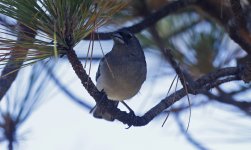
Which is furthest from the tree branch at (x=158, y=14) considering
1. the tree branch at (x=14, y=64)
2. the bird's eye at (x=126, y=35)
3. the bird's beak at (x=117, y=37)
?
the tree branch at (x=14, y=64)

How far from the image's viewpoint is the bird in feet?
11.1

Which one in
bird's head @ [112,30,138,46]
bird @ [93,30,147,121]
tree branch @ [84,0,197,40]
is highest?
tree branch @ [84,0,197,40]

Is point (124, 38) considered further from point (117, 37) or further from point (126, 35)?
point (117, 37)

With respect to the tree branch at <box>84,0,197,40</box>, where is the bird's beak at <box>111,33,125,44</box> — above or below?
below

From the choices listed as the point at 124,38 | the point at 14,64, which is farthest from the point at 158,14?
the point at 14,64

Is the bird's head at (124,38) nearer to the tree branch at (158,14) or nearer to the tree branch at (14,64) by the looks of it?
the tree branch at (158,14)

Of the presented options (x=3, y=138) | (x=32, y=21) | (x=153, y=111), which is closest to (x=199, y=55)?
(x=153, y=111)

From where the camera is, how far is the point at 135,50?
368cm

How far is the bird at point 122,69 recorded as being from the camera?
3.38 m

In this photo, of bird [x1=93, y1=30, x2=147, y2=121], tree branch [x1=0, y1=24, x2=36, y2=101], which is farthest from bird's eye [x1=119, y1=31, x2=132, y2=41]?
tree branch [x1=0, y1=24, x2=36, y2=101]

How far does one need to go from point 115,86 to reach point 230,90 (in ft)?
2.08

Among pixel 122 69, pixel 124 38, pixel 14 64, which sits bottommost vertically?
pixel 122 69

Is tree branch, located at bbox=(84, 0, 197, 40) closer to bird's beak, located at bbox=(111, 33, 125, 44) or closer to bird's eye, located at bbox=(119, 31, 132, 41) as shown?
bird's beak, located at bbox=(111, 33, 125, 44)

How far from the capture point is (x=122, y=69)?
3480 millimetres
